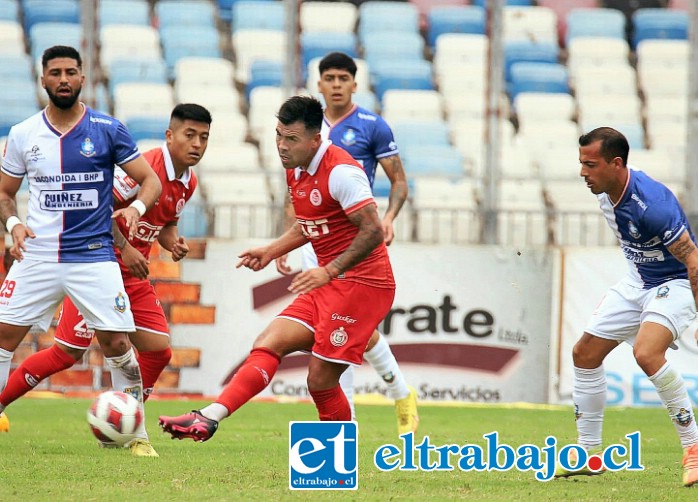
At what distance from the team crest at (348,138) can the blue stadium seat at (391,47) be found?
34.5 ft

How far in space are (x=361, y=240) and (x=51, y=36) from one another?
13019mm

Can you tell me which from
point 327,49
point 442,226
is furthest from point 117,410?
point 327,49

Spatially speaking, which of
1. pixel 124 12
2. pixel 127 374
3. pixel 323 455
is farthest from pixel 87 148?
pixel 124 12

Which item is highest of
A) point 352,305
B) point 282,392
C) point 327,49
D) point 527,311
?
point 327,49

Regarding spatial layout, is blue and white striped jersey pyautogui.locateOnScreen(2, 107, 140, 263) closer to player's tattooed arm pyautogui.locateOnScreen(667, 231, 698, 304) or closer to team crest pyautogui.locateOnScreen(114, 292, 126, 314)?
team crest pyautogui.locateOnScreen(114, 292, 126, 314)

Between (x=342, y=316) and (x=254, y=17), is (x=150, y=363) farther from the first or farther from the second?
(x=254, y=17)

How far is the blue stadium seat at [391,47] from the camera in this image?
66.5ft

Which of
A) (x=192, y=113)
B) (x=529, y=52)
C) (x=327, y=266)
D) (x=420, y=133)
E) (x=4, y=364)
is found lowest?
(x=4, y=364)

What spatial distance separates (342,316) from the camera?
24.7ft

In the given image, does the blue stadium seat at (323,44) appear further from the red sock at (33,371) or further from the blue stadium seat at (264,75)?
the red sock at (33,371)

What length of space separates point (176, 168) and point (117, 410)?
6.01ft

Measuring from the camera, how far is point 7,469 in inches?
297

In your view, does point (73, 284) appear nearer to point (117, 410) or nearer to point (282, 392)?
point (117, 410)

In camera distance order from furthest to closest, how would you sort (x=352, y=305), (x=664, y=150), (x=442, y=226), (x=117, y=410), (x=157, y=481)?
(x=664, y=150) < (x=442, y=226) < (x=117, y=410) < (x=352, y=305) < (x=157, y=481)
